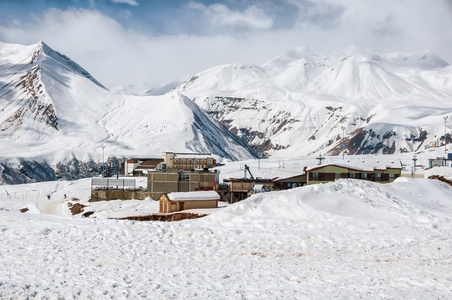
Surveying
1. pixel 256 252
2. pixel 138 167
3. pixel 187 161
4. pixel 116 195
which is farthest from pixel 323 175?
pixel 138 167

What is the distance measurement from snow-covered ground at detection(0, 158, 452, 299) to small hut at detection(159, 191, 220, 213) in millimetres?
14793

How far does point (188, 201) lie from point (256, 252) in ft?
76.6

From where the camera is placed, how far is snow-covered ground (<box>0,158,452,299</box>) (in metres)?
12.9

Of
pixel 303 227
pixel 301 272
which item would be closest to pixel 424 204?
pixel 303 227

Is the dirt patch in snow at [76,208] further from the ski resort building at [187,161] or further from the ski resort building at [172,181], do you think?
the ski resort building at [187,161]

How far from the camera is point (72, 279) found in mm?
13430

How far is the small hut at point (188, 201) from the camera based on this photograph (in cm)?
4003

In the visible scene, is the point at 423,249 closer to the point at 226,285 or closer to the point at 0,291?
the point at 226,285

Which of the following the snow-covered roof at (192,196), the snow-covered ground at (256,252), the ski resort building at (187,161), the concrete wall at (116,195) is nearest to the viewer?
the snow-covered ground at (256,252)

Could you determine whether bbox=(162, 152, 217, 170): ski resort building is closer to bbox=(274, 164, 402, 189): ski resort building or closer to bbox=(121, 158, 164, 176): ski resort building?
bbox=(121, 158, 164, 176): ski resort building

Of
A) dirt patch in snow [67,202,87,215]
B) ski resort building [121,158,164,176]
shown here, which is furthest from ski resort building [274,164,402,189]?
ski resort building [121,158,164,176]

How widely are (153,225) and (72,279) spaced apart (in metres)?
7.35

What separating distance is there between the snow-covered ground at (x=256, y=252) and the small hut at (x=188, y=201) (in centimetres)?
1479

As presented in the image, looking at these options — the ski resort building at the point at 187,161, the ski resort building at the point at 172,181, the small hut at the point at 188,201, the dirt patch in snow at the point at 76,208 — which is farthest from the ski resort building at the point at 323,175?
the ski resort building at the point at 187,161
